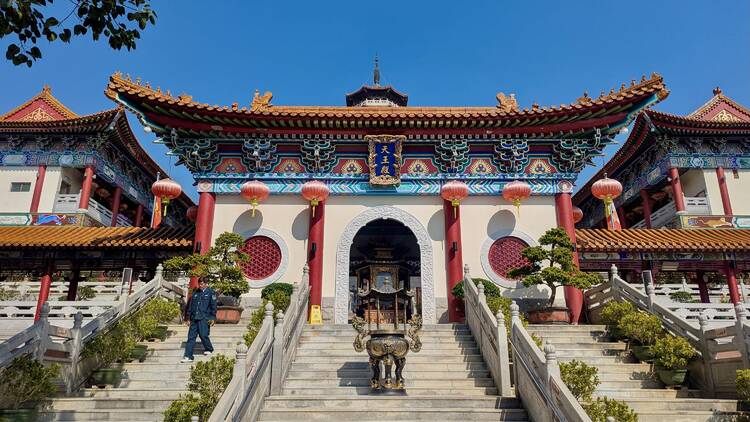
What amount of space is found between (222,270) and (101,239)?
15.6 feet

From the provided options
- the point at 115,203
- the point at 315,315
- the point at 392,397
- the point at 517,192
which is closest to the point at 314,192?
the point at 315,315

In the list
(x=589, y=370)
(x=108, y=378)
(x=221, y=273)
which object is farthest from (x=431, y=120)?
(x=108, y=378)

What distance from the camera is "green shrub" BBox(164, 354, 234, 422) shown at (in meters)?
5.24

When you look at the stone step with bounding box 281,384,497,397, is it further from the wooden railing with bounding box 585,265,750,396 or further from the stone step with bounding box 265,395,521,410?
the wooden railing with bounding box 585,265,750,396

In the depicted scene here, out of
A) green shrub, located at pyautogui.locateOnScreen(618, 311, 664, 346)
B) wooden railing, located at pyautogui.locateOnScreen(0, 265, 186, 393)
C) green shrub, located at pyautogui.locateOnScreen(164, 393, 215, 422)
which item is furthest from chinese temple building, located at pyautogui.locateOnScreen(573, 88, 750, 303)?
wooden railing, located at pyautogui.locateOnScreen(0, 265, 186, 393)

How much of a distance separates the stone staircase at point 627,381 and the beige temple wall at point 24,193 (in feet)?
65.2

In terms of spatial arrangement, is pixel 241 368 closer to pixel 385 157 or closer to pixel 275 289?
pixel 275 289

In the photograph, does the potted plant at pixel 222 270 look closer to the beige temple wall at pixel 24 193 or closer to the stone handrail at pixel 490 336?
the stone handrail at pixel 490 336

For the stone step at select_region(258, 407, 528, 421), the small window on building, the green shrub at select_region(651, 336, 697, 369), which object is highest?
the small window on building

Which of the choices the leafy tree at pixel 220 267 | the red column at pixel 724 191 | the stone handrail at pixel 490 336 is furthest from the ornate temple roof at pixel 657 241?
the leafy tree at pixel 220 267

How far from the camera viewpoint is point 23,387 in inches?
246

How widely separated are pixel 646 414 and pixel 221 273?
782 centimetres

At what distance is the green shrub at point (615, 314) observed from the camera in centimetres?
897

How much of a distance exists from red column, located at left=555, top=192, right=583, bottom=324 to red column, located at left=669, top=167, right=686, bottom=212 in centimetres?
909
